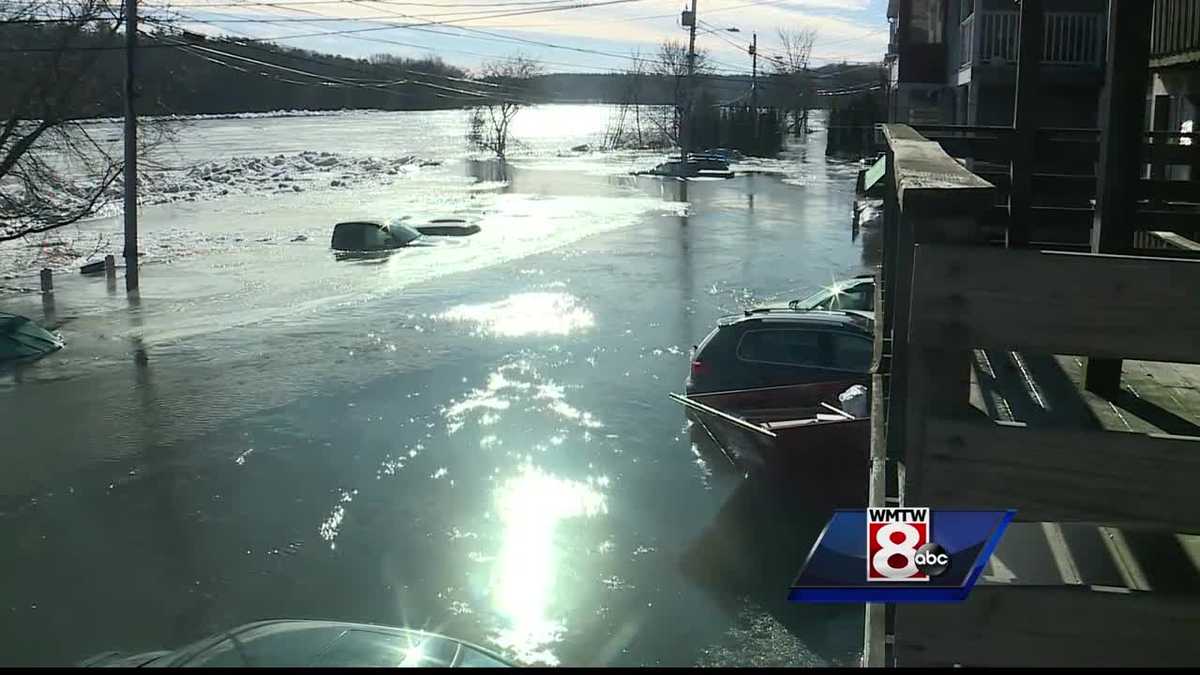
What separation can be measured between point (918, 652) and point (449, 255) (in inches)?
1206

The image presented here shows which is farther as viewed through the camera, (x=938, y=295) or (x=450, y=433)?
(x=450, y=433)

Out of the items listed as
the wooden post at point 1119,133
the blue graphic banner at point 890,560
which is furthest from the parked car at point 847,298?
the blue graphic banner at point 890,560

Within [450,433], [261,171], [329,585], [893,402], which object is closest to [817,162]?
Answer: [261,171]

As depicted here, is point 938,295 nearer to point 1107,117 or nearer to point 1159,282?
point 1159,282

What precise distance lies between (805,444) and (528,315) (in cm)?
1289

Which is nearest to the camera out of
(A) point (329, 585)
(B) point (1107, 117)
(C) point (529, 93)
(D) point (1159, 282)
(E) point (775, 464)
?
(D) point (1159, 282)

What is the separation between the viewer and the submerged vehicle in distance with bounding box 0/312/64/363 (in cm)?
1922

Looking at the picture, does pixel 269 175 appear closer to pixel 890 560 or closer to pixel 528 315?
pixel 528 315

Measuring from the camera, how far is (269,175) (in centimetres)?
7806

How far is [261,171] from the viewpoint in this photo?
8156 centimetres

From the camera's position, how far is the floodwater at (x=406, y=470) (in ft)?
27.8

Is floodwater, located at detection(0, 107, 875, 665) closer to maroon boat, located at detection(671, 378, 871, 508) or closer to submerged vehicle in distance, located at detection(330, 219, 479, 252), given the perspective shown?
maroon boat, located at detection(671, 378, 871, 508)

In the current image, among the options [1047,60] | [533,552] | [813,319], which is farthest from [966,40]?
[533,552]

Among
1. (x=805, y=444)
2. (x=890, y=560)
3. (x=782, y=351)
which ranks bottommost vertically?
(x=805, y=444)
